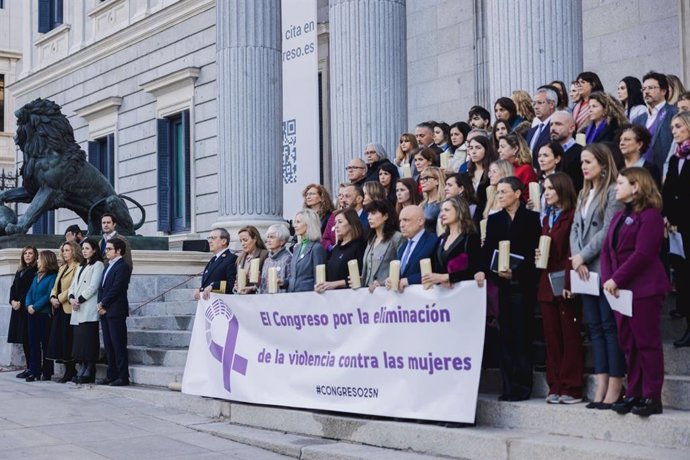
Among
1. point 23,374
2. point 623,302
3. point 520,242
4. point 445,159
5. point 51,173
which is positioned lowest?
point 23,374

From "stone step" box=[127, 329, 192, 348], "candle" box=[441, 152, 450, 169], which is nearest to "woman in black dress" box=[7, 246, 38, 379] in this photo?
"stone step" box=[127, 329, 192, 348]

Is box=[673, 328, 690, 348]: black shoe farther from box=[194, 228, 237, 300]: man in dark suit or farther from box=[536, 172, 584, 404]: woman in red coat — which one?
box=[194, 228, 237, 300]: man in dark suit

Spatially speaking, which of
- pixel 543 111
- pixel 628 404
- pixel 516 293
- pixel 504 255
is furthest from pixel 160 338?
pixel 628 404

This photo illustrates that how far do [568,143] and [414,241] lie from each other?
62.5 inches

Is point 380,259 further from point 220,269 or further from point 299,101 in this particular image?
point 299,101

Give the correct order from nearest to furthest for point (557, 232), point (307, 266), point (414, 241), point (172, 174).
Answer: point (557, 232), point (414, 241), point (307, 266), point (172, 174)

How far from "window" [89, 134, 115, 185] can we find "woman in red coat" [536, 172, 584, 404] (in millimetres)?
19822

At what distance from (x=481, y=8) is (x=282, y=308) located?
→ 9.21 metres

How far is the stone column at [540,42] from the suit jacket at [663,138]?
295cm

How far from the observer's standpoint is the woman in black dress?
14992 millimetres

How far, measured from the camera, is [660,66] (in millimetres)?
14617

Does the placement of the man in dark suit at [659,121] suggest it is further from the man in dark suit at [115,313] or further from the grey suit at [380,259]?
the man in dark suit at [115,313]

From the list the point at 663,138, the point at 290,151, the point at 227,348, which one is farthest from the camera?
the point at 290,151

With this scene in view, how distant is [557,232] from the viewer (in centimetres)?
834
